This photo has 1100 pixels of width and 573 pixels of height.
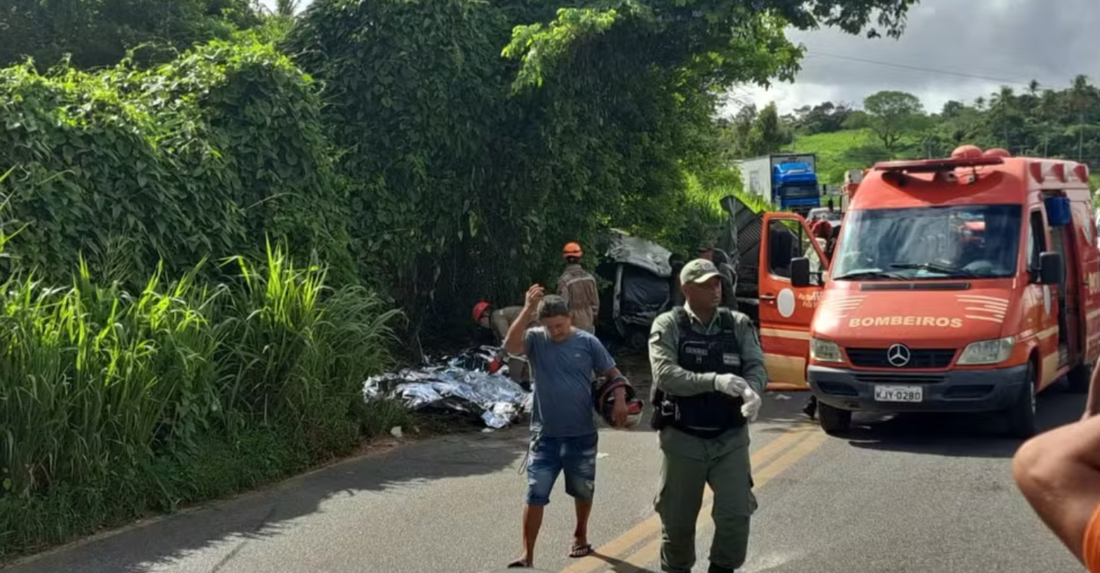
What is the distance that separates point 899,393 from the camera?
8.69m

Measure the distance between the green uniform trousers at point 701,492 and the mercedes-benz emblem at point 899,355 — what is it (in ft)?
13.1

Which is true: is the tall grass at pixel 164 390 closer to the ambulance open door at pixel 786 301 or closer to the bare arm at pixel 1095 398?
the ambulance open door at pixel 786 301

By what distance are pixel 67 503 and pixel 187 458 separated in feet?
3.38

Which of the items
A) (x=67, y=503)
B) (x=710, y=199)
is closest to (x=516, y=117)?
(x=67, y=503)

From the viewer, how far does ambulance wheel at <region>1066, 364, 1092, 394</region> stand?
36.8 feet

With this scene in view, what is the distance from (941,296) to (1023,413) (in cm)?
114

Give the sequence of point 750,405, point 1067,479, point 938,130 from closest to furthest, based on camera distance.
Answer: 1. point 1067,479
2. point 750,405
3. point 938,130

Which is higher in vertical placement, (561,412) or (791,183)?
(791,183)

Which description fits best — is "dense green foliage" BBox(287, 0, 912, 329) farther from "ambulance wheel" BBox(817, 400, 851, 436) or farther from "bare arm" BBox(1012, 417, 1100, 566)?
"bare arm" BBox(1012, 417, 1100, 566)

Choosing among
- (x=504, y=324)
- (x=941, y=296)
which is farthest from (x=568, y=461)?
(x=504, y=324)

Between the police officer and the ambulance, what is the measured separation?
13.1 ft

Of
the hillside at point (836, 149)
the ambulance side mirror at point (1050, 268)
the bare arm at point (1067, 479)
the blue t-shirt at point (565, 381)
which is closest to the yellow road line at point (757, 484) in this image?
the blue t-shirt at point (565, 381)

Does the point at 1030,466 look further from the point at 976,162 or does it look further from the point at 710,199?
the point at 710,199

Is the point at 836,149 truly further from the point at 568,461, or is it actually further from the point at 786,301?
the point at 568,461
